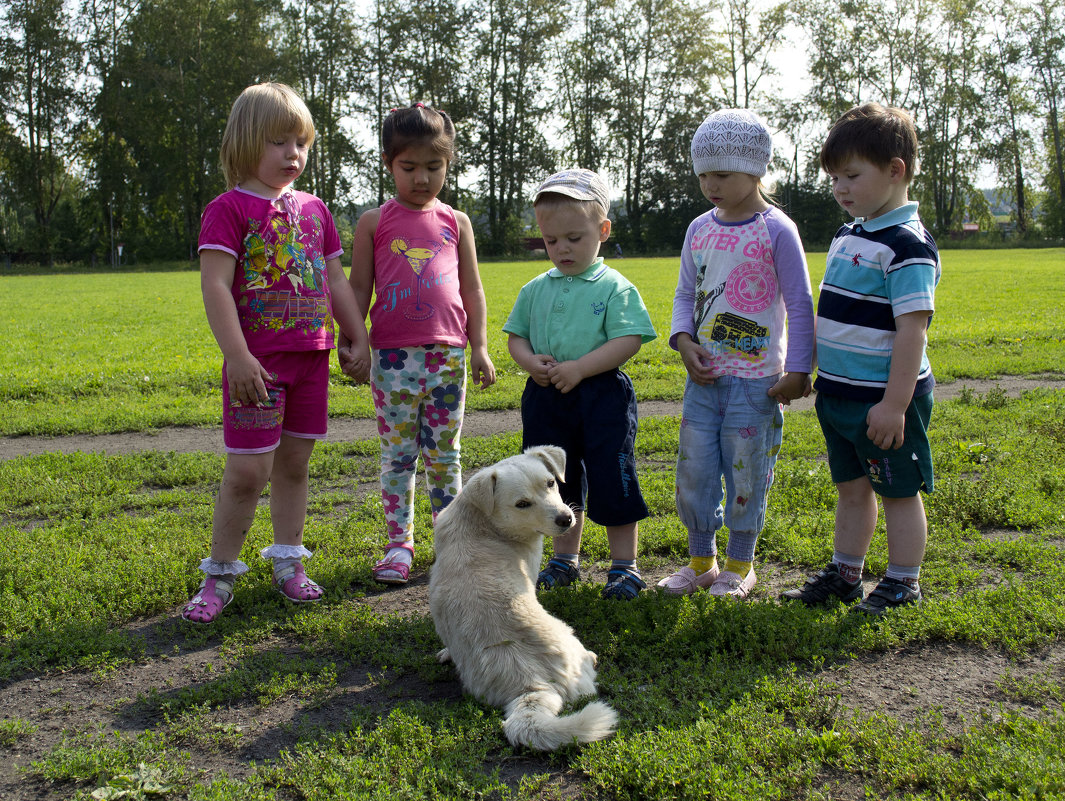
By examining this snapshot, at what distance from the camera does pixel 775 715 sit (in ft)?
10.0

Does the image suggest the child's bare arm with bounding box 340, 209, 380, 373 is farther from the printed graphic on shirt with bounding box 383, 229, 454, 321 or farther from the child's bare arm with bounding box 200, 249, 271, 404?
the child's bare arm with bounding box 200, 249, 271, 404

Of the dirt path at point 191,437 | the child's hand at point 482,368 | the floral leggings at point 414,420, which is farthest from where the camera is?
A: the dirt path at point 191,437

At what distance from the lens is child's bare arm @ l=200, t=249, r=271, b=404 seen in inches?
155

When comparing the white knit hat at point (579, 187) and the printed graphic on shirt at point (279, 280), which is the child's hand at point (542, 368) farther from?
the printed graphic on shirt at point (279, 280)

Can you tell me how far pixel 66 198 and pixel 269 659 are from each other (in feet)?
226

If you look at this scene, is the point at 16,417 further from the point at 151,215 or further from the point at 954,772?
the point at 151,215

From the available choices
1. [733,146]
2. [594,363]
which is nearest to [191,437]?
[594,363]

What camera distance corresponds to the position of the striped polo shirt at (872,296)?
374 cm

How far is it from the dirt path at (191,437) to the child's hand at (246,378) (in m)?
3.69

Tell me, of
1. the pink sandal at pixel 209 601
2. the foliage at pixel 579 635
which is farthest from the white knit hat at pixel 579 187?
the pink sandal at pixel 209 601

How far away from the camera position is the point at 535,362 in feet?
14.3

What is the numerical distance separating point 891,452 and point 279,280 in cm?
319

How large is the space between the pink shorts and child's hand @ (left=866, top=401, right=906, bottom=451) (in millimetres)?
2763

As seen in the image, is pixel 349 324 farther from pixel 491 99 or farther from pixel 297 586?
pixel 491 99
